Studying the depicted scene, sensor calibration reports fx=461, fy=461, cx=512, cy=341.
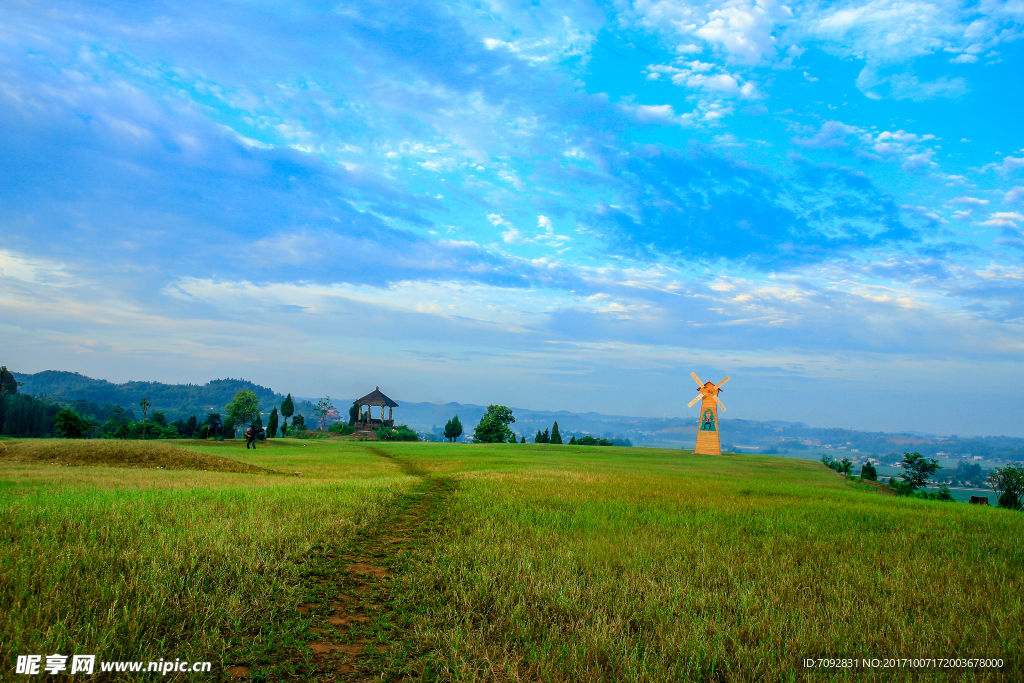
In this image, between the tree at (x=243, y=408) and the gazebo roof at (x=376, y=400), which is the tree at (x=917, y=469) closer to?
the gazebo roof at (x=376, y=400)

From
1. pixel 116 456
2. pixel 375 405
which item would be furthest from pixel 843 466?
pixel 375 405

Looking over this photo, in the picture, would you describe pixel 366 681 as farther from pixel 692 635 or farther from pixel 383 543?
pixel 383 543

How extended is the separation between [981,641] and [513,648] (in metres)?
6.06

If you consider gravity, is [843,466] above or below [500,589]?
below

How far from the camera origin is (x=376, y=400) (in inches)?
3499

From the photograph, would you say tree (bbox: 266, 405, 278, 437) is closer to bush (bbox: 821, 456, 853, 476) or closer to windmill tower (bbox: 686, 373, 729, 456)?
windmill tower (bbox: 686, 373, 729, 456)

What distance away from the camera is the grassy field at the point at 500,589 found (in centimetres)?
517

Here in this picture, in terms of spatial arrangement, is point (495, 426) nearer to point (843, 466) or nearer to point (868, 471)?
point (843, 466)

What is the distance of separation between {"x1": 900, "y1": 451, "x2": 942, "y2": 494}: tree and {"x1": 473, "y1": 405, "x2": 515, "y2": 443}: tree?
197ft

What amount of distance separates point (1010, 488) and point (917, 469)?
13542 millimetres

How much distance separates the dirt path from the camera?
17.1ft

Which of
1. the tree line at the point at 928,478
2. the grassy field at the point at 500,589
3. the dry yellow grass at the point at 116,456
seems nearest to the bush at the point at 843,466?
the tree line at the point at 928,478

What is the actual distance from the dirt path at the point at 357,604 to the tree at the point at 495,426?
78.4m

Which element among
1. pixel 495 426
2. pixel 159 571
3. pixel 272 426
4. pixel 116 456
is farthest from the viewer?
pixel 495 426
